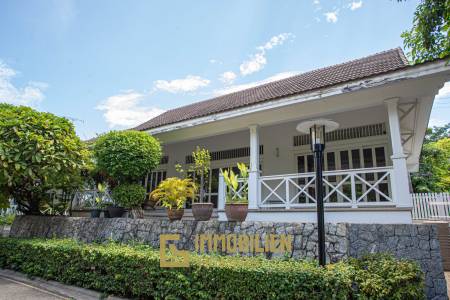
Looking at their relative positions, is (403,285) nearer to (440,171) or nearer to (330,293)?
(330,293)

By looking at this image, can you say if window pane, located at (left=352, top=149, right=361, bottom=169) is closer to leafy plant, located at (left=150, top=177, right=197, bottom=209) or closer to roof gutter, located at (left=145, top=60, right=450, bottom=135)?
roof gutter, located at (left=145, top=60, right=450, bottom=135)

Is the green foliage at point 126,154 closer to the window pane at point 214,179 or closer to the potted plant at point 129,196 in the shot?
the potted plant at point 129,196

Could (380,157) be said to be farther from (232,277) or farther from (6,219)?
(6,219)

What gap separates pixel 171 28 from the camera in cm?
788

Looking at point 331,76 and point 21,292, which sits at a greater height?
point 331,76

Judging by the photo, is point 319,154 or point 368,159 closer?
point 319,154

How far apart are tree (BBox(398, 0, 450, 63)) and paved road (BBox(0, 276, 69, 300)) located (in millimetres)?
8977

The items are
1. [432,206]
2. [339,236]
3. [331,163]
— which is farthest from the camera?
[432,206]

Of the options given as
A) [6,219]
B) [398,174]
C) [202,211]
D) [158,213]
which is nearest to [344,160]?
[398,174]

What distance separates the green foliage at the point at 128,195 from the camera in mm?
7105

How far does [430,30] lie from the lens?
19.7 ft

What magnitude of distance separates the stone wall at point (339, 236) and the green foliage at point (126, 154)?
1359mm

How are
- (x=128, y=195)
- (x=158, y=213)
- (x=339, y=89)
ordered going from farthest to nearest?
(x=158, y=213), (x=128, y=195), (x=339, y=89)

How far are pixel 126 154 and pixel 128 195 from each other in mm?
1106
